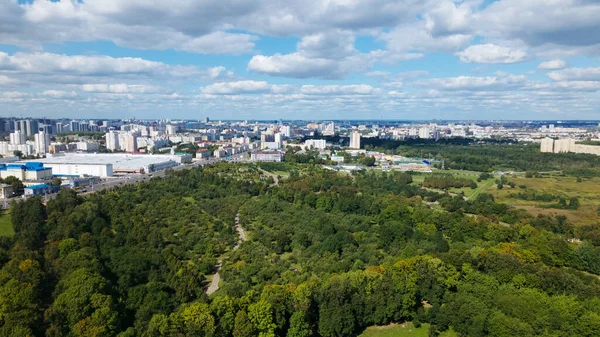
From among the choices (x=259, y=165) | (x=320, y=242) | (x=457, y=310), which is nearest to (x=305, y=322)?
(x=457, y=310)

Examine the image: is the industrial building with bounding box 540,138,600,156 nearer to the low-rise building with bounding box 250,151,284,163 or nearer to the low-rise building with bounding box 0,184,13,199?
the low-rise building with bounding box 250,151,284,163

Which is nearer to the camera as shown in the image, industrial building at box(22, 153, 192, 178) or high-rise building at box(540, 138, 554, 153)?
industrial building at box(22, 153, 192, 178)

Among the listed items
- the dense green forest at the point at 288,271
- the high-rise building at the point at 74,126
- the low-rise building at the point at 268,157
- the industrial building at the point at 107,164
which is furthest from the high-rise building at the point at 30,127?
the dense green forest at the point at 288,271

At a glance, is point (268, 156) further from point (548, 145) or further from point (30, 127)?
point (30, 127)

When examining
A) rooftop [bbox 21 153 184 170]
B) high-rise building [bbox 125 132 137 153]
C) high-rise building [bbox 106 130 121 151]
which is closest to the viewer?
rooftop [bbox 21 153 184 170]

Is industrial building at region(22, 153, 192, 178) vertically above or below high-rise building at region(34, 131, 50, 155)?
below

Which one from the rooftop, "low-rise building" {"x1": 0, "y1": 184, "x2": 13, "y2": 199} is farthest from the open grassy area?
the rooftop

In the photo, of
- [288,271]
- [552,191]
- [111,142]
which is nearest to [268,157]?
Result: [111,142]
